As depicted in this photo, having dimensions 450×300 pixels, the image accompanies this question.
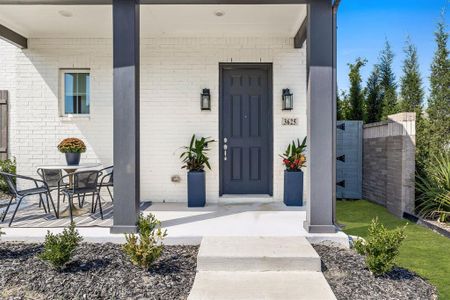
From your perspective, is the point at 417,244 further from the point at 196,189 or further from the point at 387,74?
the point at 387,74

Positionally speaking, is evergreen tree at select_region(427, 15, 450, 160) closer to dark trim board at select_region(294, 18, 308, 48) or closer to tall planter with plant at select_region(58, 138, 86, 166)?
dark trim board at select_region(294, 18, 308, 48)

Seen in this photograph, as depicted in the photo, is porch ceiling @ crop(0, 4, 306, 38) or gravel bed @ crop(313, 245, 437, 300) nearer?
gravel bed @ crop(313, 245, 437, 300)

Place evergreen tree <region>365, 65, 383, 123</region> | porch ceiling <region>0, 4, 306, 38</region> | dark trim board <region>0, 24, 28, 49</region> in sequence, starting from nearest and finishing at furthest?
1. porch ceiling <region>0, 4, 306, 38</region>
2. dark trim board <region>0, 24, 28, 49</region>
3. evergreen tree <region>365, 65, 383, 123</region>

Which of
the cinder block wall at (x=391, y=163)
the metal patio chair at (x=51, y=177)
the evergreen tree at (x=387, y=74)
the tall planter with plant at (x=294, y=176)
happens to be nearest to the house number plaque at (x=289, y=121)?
the tall planter with plant at (x=294, y=176)

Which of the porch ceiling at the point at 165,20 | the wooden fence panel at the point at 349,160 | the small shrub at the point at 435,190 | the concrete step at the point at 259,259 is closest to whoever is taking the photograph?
the concrete step at the point at 259,259

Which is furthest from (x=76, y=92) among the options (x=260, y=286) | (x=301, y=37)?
(x=260, y=286)

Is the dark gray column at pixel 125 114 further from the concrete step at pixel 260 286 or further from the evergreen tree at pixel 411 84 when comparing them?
the evergreen tree at pixel 411 84

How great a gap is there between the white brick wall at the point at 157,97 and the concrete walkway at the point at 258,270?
8.16 feet

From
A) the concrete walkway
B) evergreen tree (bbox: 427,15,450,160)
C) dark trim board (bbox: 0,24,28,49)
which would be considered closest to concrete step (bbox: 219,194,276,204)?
the concrete walkway

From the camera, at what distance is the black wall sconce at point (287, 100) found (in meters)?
5.63

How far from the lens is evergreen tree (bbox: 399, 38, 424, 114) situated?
6.33 meters

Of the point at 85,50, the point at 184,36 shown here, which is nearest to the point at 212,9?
the point at 184,36

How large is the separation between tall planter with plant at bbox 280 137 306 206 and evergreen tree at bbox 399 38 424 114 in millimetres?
2462

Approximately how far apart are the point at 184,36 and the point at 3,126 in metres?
4.10
